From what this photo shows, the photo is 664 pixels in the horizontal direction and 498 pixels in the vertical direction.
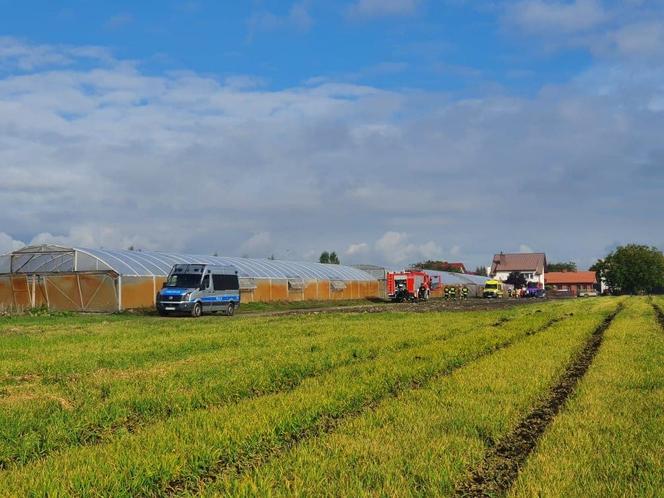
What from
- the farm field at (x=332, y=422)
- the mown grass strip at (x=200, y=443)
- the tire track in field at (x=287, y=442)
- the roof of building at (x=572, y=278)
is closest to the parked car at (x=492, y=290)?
the farm field at (x=332, y=422)

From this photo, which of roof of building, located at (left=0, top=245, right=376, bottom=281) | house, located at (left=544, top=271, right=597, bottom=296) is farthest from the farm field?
house, located at (left=544, top=271, right=597, bottom=296)

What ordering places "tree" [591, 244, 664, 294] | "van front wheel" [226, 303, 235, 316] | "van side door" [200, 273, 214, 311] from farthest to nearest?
1. "tree" [591, 244, 664, 294]
2. "van front wheel" [226, 303, 235, 316]
3. "van side door" [200, 273, 214, 311]

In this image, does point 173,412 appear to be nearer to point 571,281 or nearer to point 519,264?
point 519,264

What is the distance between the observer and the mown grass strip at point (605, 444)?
5.78 meters

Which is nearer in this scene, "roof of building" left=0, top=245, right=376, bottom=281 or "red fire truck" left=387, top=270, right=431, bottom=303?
"roof of building" left=0, top=245, right=376, bottom=281

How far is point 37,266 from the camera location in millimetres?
41500

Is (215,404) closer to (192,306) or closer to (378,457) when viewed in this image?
(378,457)

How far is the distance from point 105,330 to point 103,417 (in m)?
16.0

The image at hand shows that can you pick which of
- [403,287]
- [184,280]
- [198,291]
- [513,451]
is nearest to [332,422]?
[513,451]

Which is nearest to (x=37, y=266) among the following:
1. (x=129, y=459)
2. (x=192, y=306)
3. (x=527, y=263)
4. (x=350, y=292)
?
(x=192, y=306)

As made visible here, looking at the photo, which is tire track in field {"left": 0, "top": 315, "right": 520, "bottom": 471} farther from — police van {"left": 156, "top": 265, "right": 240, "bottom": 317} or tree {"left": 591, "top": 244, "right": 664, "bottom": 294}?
tree {"left": 591, "top": 244, "right": 664, "bottom": 294}

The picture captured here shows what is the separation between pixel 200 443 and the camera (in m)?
6.98

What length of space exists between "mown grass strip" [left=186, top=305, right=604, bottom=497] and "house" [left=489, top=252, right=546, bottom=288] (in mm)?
153318

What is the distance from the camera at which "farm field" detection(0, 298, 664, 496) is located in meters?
5.94
